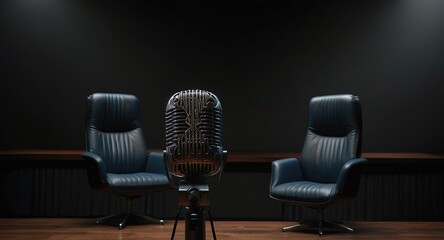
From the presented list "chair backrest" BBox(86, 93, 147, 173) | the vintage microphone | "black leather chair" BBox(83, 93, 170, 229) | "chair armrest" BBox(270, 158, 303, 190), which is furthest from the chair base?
the vintage microphone

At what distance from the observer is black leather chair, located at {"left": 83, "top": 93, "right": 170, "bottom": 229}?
162 inches

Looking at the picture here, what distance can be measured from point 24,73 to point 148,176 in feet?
6.67

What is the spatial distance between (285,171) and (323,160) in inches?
13.8

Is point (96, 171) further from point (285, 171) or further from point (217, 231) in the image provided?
point (285, 171)

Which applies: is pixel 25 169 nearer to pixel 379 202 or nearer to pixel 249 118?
pixel 249 118

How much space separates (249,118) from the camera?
5145 mm

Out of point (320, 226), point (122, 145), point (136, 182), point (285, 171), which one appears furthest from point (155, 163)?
point (320, 226)

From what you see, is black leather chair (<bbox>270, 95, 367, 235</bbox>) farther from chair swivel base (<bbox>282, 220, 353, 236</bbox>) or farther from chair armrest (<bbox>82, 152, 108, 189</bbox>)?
chair armrest (<bbox>82, 152, 108, 189</bbox>)

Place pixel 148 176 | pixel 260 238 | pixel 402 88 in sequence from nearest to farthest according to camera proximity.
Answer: pixel 260 238 < pixel 148 176 < pixel 402 88


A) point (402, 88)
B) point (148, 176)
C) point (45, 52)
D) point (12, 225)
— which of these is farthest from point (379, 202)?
point (45, 52)

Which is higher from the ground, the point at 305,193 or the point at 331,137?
the point at 331,137

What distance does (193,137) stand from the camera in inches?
71.9

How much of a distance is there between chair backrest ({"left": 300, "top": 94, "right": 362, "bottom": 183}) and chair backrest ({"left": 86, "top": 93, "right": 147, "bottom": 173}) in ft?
4.79

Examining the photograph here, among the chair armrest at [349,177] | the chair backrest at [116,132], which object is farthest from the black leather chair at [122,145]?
the chair armrest at [349,177]
